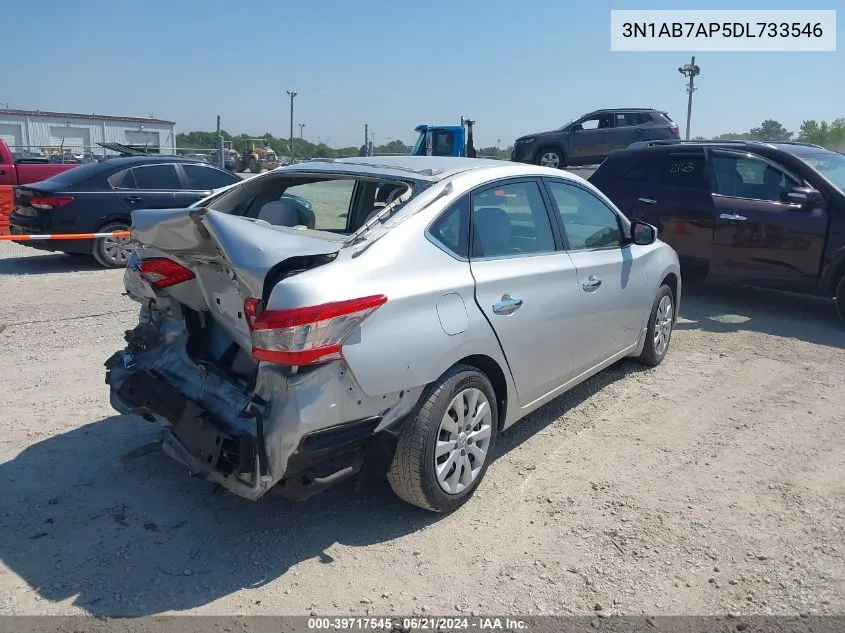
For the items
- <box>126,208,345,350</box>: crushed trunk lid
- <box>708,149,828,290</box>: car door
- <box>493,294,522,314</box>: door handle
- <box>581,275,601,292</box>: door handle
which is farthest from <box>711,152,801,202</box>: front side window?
<box>126,208,345,350</box>: crushed trunk lid

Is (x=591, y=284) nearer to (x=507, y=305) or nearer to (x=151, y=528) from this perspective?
(x=507, y=305)

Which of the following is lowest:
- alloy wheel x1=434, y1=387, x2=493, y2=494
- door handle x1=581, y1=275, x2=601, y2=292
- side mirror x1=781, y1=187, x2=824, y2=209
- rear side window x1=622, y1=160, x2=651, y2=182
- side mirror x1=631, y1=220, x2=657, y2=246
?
alloy wheel x1=434, y1=387, x2=493, y2=494

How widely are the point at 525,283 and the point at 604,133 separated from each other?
675 inches

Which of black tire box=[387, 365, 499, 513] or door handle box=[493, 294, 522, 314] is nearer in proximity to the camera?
black tire box=[387, 365, 499, 513]

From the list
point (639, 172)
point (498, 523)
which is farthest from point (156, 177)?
point (498, 523)

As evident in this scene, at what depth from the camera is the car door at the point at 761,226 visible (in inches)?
292

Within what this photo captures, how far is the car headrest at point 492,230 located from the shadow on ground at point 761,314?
3876 millimetres

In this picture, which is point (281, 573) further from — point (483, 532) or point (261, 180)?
point (261, 180)

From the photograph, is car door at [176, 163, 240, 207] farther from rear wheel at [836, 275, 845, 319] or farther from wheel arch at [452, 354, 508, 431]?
rear wheel at [836, 275, 845, 319]

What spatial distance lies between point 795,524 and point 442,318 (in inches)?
82.0

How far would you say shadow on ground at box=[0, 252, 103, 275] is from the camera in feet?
33.1

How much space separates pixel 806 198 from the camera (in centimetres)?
735

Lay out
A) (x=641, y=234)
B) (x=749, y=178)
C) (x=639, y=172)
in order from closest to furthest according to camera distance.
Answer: (x=641, y=234)
(x=749, y=178)
(x=639, y=172)

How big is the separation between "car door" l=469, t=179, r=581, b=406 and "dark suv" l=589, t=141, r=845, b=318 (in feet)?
13.9
